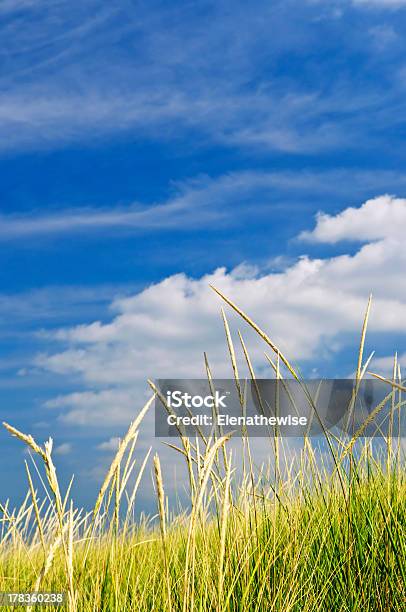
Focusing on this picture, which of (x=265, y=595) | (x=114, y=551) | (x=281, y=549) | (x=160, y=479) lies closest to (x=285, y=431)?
(x=281, y=549)

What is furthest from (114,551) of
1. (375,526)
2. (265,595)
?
(375,526)

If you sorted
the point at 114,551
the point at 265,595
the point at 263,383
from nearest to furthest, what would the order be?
1. the point at 114,551
2. the point at 265,595
3. the point at 263,383

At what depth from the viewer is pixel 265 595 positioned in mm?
2523

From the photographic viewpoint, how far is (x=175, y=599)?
2627mm

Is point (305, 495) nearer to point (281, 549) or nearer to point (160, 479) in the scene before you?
point (281, 549)

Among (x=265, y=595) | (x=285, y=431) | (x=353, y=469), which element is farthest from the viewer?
(x=285, y=431)

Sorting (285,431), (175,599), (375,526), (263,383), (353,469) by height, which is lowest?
(175,599)

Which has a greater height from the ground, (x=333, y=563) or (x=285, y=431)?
(x=285, y=431)

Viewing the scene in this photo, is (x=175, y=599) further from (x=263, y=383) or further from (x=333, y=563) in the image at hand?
(x=263, y=383)

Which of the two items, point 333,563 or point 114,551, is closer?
point 114,551

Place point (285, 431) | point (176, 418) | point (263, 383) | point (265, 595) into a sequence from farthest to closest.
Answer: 1. point (263, 383)
2. point (285, 431)
3. point (265, 595)
4. point (176, 418)

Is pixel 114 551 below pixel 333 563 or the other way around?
the other way around

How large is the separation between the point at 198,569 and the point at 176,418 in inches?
36.3

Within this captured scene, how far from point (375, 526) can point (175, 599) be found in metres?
0.91
